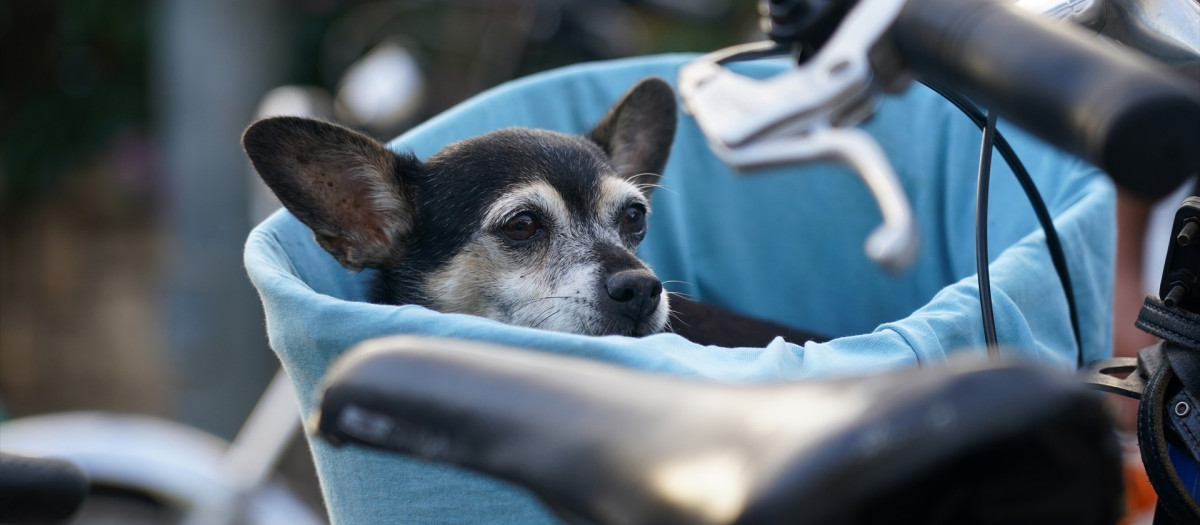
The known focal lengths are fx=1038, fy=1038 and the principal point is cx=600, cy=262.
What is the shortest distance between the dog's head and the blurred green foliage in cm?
407

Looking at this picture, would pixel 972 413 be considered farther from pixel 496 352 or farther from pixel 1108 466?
pixel 496 352

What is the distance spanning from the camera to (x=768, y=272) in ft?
7.48

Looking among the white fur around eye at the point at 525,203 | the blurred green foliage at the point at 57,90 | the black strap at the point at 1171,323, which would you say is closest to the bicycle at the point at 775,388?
the black strap at the point at 1171,323

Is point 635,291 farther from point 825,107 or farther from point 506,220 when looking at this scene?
point 825,107

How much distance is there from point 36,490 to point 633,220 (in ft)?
4.68

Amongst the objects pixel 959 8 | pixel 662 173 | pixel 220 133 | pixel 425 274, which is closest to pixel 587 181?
pixel 662 173

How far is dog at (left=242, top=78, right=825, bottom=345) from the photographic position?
6.38ft

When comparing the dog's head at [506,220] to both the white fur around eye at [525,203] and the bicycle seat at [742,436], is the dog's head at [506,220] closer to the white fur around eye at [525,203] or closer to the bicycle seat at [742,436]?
the white fur around eye at [525,203]

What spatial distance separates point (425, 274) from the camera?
222 cm

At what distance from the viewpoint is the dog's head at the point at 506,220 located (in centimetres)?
194

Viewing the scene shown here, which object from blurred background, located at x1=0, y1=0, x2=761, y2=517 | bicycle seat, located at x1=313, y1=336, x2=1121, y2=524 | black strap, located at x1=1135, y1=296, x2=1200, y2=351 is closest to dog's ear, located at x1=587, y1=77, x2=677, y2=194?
black strap, located at x1=1135, y1=296, x2=1200, y2=351

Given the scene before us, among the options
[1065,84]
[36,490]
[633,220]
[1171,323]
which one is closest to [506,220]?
[633,220]

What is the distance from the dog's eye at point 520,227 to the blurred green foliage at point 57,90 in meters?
4.21

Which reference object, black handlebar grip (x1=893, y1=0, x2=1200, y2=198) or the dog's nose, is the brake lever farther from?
the dog's nose
